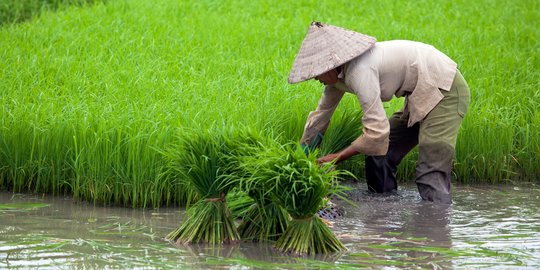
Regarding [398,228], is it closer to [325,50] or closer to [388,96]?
[388,96]

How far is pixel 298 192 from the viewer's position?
4.20 meters

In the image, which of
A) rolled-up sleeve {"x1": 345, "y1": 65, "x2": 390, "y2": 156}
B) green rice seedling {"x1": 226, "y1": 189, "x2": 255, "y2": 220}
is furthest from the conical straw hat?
green rice seedling {"x1": 226, "y1": 189, "x2": 255, "y2": 220}

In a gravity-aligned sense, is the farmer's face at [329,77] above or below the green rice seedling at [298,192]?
above

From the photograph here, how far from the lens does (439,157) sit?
5629mm

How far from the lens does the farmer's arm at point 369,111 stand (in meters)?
5.07

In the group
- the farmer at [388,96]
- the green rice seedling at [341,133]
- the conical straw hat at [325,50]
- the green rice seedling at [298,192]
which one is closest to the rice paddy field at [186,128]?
the green rice seedling at [341,133]

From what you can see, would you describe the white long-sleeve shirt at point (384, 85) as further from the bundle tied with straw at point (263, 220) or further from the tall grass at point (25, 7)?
the tall grass at point (25, 7)

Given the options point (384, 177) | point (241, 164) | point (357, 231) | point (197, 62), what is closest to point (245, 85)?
point (197, 62)

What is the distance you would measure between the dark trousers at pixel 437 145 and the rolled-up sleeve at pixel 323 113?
1.54 ft

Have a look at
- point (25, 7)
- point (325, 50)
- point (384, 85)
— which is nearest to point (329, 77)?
point (325, 50)

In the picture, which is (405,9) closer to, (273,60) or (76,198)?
(273,60)

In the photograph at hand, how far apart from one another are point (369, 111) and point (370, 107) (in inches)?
1.2

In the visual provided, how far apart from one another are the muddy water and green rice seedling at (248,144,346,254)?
0.27 feet

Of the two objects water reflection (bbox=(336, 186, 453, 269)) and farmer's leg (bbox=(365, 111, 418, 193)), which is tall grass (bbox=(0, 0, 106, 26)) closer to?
farmer's leg (bbox=(365, 111, 418, 193))
